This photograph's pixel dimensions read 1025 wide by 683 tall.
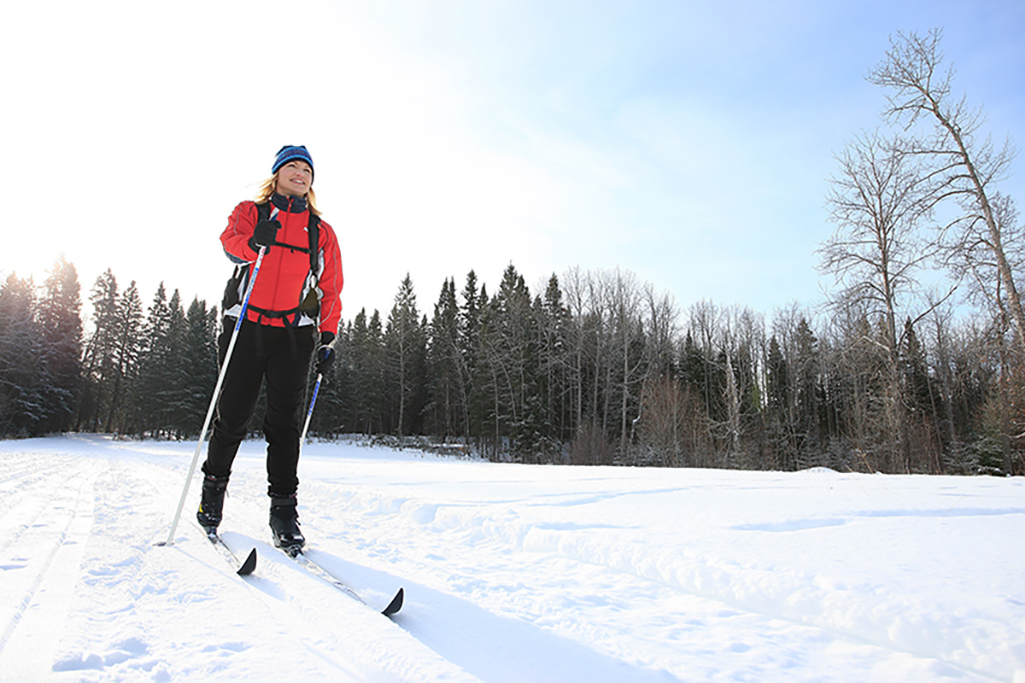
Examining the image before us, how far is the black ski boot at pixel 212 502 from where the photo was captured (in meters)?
2.68

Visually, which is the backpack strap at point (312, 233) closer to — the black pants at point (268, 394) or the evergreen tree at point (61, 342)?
the black pants at point (268, 394)

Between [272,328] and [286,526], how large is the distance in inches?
43.5

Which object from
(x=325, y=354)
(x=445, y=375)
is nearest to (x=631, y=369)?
(x=445, y=375)

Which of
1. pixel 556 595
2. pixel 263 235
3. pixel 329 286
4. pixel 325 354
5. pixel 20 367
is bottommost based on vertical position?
pixel 556 595

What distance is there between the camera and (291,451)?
2.80 meters

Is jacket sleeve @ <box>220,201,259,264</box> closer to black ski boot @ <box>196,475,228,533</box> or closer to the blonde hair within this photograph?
the blonde hair

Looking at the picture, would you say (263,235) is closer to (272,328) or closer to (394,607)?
(272,328)

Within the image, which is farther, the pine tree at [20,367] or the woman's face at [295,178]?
the pine tree at [20,367]

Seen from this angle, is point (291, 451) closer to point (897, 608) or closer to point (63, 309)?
point (897, 608)

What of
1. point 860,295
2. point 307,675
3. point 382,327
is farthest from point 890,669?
point 382,327

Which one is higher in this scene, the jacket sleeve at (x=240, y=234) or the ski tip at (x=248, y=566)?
the jacket sleeve at (x=240, y=234)

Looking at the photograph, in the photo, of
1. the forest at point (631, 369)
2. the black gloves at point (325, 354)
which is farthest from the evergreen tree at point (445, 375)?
the black gloves at point (325, 354)

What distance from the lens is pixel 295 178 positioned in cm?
292

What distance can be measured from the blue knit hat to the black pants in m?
0.99
